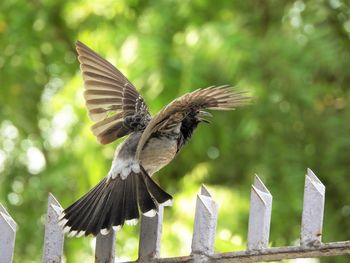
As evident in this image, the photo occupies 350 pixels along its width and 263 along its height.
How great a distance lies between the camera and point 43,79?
321 inches

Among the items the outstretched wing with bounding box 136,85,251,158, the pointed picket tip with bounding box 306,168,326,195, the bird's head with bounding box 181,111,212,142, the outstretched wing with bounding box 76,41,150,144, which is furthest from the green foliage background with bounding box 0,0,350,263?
the pointed picket tip with bounding box 306,168,326,195

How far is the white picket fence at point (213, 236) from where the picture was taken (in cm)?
265

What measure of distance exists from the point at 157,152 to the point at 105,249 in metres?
1.06

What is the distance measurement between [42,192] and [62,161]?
2.32 feet

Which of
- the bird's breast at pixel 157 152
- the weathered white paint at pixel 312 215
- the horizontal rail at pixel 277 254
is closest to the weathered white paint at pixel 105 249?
the horizontal rail at pixel 277 254

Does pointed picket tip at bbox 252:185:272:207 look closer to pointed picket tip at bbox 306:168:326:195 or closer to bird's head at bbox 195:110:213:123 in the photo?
pointed picket tip at bbox 306:168:326:195

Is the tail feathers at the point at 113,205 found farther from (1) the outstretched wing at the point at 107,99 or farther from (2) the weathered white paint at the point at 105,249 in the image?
(1) the outstretched wing at the point at 107,99

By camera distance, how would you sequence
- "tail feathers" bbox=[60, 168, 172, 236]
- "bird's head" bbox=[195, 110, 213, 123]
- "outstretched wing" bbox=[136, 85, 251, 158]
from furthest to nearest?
"bird's head" bbox=[195, 110, 213, 123] → "outstretched wing" bbox=[136, 85, 251, 158] → "tail feathers" bbox=[60, 168, 172, 236]

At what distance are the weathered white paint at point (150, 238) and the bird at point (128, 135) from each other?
10 cm

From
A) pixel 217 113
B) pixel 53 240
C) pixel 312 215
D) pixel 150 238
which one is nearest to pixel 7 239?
pixel 53 240

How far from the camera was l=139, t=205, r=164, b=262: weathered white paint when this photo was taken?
2936 mm

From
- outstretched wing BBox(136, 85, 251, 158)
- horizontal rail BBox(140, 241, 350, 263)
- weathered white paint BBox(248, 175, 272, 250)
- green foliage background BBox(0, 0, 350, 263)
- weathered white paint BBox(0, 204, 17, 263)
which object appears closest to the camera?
horizontal rail BBox(140, 241, 350, 263)

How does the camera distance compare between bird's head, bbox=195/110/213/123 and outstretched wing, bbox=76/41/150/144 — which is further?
outstretched wing, bbox=76/41/150/144

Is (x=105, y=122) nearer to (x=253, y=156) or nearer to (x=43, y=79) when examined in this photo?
(x=253, y=156)
